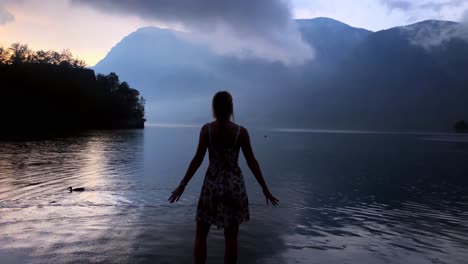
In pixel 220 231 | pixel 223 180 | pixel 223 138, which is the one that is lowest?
pixel 220 231

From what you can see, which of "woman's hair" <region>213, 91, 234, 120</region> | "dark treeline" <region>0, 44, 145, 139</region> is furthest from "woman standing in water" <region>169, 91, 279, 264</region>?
"dark treeline" <region>0, 44, 145, 139</region>

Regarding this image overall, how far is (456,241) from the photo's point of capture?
11359 millimetres

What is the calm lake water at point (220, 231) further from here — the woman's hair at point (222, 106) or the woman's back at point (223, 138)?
the woman's hair at point (222, 106)

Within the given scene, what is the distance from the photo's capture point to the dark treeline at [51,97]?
95131 mm

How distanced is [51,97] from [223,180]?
118635 mm

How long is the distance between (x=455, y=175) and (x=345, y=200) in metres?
17.9

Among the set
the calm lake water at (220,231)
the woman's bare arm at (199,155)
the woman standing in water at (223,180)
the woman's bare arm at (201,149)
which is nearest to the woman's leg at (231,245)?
the woman standing in water at (223,180)

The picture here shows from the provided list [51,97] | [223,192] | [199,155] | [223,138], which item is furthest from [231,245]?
[51,97]

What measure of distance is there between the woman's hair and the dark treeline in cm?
7432

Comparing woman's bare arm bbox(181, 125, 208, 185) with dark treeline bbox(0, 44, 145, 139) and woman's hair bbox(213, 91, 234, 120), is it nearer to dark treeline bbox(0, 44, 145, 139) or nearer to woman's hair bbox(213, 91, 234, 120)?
woman's hair bbox(213, 91, 234, 120)

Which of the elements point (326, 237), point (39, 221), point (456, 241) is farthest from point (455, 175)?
point (39, 221)

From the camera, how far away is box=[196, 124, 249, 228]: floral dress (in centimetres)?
571

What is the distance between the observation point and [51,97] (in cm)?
11294

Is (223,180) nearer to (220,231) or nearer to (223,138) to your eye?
(223,138)
